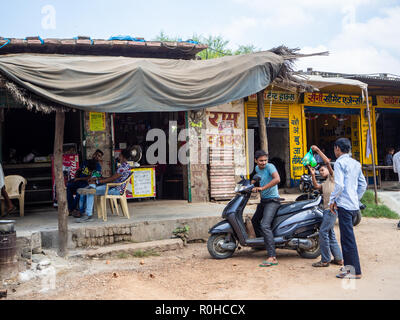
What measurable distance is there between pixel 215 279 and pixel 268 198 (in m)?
1.43

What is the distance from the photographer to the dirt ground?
431 centimetres

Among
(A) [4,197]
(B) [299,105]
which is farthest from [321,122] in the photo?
(A) [4,197]

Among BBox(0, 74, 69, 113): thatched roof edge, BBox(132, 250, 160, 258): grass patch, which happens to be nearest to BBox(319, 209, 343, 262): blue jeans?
BBox(132, 250, 160, 258): grass patch

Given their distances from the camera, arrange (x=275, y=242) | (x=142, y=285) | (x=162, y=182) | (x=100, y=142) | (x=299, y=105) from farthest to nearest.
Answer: (x=299, y=105) → (x=162, y=182) → (x=100, y=142) → (x=275, y=242) → (x=142, y=285)

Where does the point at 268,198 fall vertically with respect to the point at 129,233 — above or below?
above

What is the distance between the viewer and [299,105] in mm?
12695

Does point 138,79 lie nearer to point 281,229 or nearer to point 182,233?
point 182,233

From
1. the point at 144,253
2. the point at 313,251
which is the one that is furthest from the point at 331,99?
the point at 144,253

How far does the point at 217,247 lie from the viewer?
19.5 feet

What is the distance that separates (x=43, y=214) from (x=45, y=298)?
4.17m

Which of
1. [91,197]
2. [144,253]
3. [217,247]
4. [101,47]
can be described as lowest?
[144,253]

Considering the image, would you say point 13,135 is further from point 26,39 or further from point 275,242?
point 275,242

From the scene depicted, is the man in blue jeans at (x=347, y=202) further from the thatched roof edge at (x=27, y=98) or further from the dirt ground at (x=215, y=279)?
the thatched roof edge at (x=27, y=98)

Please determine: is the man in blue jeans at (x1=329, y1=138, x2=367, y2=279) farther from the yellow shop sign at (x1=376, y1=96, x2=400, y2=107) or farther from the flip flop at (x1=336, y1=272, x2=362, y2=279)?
the yellow shop sign at (x1=376, y1=96, x2=400, y2=107)
